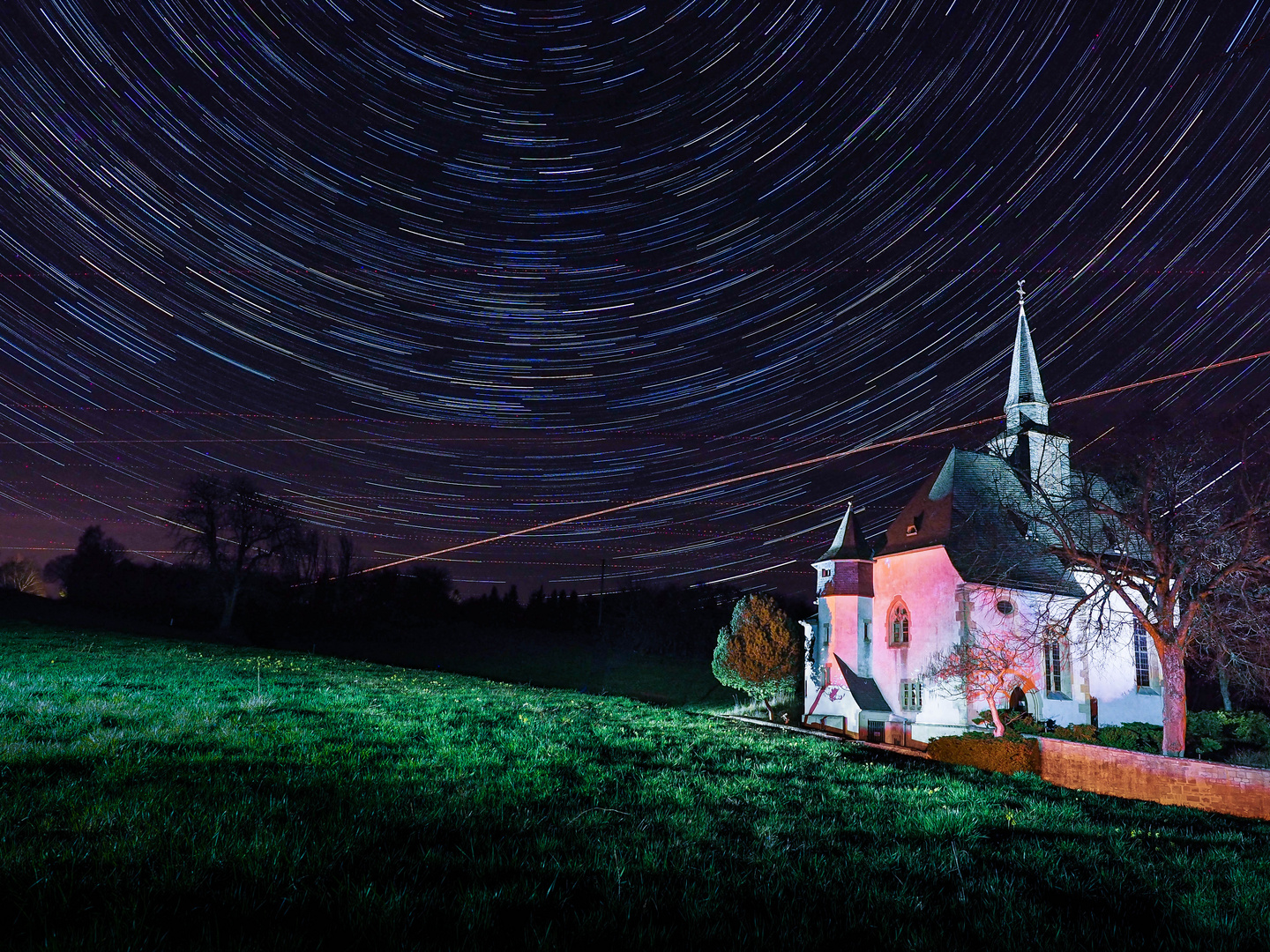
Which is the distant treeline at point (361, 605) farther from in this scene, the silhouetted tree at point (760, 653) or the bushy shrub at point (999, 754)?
the bushy shrub at point (999, 754)

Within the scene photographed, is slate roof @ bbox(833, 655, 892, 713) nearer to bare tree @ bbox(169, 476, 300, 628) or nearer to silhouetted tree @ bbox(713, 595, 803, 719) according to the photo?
silhouetted tree @ bbox(713, 595, 803, 719)

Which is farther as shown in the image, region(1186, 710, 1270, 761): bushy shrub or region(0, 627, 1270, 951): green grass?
region(1186, 710, 1270, 761): bushy shrub

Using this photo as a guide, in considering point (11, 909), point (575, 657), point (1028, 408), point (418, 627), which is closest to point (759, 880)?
point (11, 909)

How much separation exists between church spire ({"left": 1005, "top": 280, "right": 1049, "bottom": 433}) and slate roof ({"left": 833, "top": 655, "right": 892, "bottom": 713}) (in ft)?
61.5

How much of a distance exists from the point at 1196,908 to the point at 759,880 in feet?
10.5

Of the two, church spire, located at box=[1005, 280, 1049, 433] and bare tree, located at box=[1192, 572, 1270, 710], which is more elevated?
church spire, located at box=[1005, 280, 1049, 433]

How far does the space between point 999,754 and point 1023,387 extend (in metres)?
33.0

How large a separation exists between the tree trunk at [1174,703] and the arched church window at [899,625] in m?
18.1

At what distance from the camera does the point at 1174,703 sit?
80.6 feet

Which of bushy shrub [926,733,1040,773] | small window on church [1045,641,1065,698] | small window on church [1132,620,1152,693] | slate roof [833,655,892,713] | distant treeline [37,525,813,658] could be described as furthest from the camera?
distant treeline [37,525,813,658]

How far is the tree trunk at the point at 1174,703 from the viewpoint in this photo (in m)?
24.5

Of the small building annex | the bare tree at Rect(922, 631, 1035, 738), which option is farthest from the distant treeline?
the bare tree at Rect(922, 631, 1035, 738)

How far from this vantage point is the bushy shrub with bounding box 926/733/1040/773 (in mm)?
22781

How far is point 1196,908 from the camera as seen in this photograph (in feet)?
17.9
